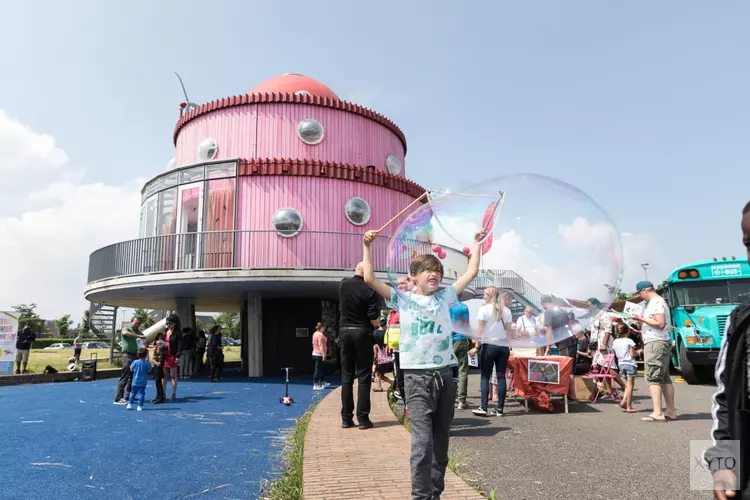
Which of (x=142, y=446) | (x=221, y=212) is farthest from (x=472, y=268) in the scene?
(x=221, y=212)

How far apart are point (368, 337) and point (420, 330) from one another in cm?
297

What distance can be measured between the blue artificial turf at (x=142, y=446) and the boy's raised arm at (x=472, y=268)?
2.50 metres

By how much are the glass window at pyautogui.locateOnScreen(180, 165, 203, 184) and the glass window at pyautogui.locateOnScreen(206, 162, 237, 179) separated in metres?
0.23

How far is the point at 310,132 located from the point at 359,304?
11855 mm

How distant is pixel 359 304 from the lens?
6320 millimetres

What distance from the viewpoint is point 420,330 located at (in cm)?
347

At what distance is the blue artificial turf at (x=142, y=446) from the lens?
454cm

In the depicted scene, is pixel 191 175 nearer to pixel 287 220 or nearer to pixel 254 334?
pixel 287 220

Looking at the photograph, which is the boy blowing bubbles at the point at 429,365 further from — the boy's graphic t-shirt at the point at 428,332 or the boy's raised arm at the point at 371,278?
the boy's raised arm at the point at 371,278

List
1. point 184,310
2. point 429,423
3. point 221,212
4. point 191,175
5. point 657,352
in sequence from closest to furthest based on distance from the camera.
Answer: point 429,423 → point 657,352 → point 221,212 → point 191,175 → point 184,310

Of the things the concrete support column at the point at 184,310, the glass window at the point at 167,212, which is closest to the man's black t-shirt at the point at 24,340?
the concrete support column at the point at 184,310

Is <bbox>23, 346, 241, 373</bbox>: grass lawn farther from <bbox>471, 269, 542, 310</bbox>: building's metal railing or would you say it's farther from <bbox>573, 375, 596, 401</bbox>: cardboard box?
<bbox>471, 269, 542, 310</bbox>: building's metal railing

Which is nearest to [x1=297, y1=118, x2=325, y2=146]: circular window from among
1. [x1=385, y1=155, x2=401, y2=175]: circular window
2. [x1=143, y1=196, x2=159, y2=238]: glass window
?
[x1=385, y1=155, x2=401, y2=175]: circular window

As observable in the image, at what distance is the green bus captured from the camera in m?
11.8
